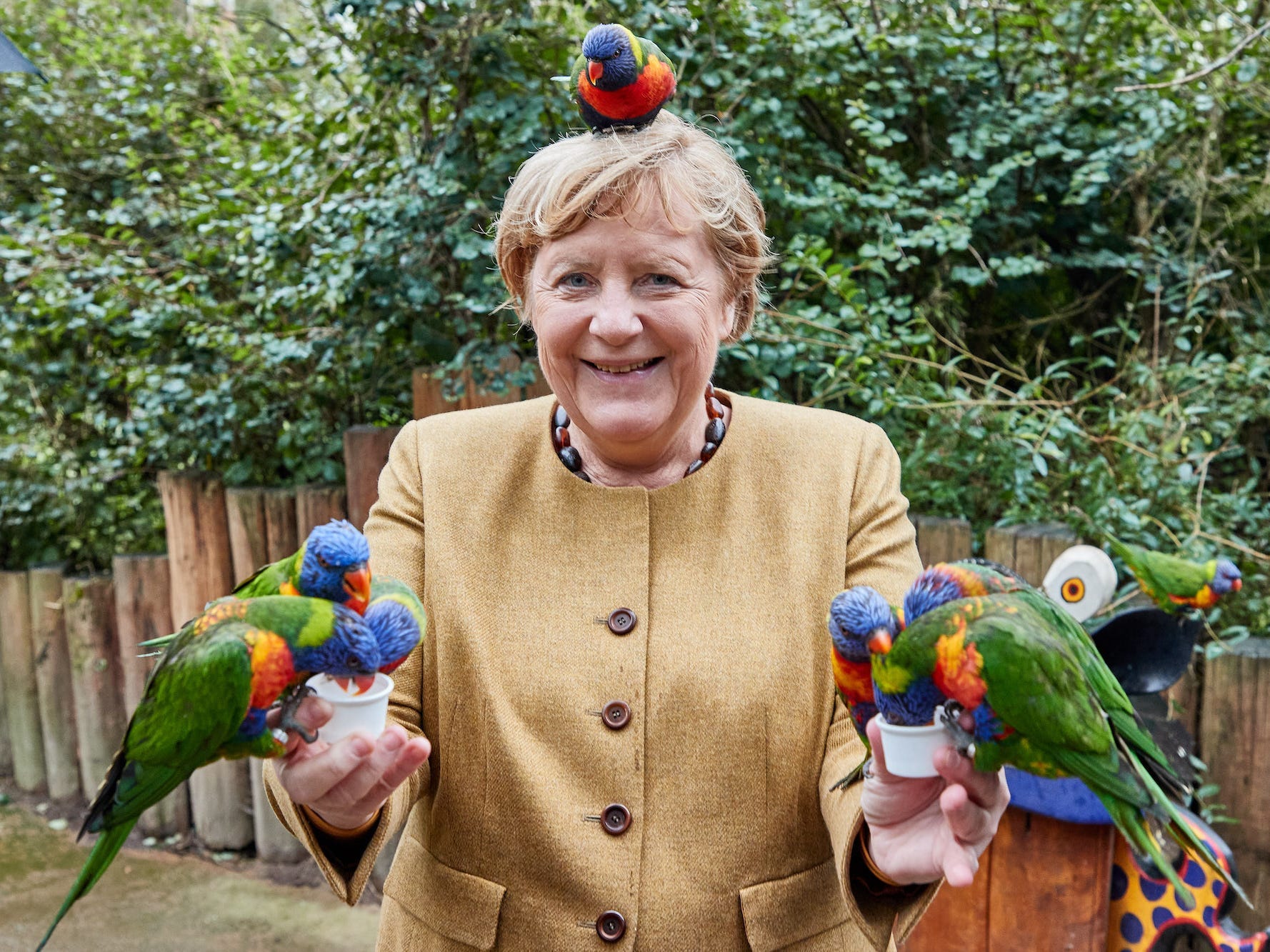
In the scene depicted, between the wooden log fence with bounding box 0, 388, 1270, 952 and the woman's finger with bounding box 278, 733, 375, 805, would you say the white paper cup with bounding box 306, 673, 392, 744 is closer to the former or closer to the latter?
the woman's finger with bounding box 278, 733, 375, 805

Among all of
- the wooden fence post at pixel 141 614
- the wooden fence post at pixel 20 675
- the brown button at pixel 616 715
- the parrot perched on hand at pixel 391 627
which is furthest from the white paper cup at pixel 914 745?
the wooden fence post at pixel 20 675

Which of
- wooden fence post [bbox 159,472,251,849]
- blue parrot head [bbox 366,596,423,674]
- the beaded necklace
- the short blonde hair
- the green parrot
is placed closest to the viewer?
the green parrot

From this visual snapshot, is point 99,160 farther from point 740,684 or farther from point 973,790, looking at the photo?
point 973,790

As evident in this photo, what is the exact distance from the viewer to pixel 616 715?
166 cm

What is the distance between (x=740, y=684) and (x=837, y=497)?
36 cm

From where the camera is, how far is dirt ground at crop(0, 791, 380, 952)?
12.0 feet

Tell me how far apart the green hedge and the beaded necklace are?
1.20 metres

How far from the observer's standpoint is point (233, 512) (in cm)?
388

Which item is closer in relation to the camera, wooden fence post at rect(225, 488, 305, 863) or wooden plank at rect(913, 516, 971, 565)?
wooden plank at rect(913, 516, 971, 565)

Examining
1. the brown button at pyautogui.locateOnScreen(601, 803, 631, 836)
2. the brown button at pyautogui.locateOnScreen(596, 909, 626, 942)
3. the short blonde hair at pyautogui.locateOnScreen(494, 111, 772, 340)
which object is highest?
the short blonde hair at pyautogui.locateOnScreen(494, 111, 772, 340)

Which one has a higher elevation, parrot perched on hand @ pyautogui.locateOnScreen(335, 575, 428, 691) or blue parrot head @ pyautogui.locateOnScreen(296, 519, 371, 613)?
blue parrot head @ pyautogui.locateOnScreen(296, 519, 371, 613)

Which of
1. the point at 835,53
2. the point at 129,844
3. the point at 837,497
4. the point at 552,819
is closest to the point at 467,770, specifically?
the point at 552,819

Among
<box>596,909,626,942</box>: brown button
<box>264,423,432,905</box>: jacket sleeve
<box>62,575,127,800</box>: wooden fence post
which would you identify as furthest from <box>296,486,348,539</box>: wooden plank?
<box>596,909,626,942</box>: brown button

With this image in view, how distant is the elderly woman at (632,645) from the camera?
1636mm
